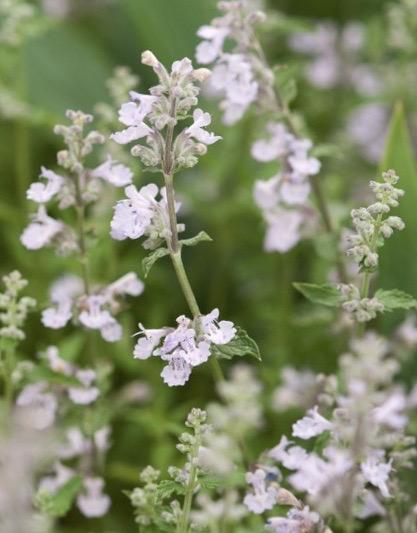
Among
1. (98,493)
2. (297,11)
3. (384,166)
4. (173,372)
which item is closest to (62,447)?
(98,493)

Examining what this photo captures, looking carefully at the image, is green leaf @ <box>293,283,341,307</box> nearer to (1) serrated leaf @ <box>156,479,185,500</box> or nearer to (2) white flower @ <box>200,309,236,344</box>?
(2) white flower @ <box>200,309,236,344</box>

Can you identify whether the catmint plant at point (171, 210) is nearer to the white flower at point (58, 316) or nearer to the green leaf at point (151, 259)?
the green leaf at point (151, 259)

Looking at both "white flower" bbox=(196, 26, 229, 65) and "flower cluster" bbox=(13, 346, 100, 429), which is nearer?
"flower cluster" bbox=(13, 346, 100, 429)

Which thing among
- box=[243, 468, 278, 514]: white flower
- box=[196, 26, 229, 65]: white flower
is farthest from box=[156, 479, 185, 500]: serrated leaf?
box=[196, 26, 229, 65]: white flower

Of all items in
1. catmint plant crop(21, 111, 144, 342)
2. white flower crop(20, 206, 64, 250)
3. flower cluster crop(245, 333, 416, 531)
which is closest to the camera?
flower cluster crop(245, 333, 416, 531)

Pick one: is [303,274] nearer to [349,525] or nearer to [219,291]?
[219,291]

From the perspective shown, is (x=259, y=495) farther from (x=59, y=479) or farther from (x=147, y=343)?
(x=59, y=479)
